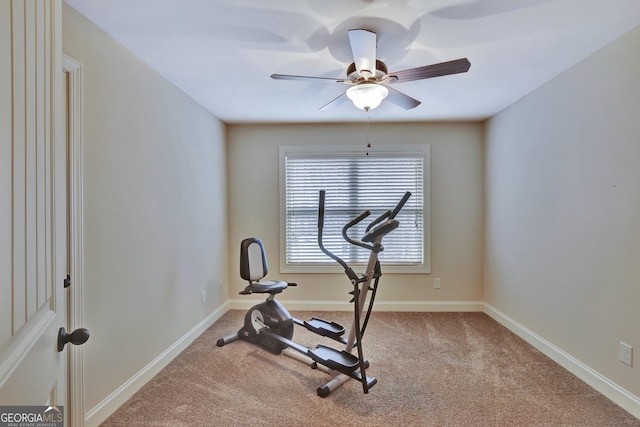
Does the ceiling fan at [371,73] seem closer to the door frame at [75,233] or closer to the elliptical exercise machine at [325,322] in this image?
the elliptical exercise machine at [325,322]

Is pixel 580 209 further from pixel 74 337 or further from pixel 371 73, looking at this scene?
pixel 74 337

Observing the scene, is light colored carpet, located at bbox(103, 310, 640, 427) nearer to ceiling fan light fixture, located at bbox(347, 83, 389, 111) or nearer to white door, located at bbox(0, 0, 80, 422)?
white door, located at bbox(0, 0, 80, 422)

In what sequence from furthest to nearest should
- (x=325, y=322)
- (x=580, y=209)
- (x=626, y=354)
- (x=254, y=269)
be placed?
1. (x=254, y=269)
2. (x=325, y=322)
3. (x=580, y=209)
4. (x=626, y=354)

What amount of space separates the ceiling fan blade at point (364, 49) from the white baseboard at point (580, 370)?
2.49 meters

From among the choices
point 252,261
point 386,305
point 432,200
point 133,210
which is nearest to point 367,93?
point 133,210

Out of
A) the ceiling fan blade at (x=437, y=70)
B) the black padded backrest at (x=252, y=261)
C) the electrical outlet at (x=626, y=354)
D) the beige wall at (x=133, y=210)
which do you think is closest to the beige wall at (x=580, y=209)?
the electrical outlet at (x=626, y=354)

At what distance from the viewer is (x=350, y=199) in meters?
4.04

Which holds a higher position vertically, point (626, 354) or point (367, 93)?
point (367, 93)

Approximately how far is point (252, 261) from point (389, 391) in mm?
1592

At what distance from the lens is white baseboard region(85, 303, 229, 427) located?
1854mm

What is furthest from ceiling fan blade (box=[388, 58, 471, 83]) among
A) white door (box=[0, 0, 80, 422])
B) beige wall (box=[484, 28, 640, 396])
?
white door (box=[0, 0, 80, 422])

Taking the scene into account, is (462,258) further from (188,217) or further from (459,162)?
(188,217)

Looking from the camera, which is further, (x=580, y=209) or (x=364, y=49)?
(x=580, y=209)

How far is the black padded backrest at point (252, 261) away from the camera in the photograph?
3.03m
